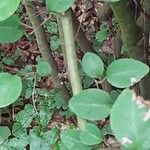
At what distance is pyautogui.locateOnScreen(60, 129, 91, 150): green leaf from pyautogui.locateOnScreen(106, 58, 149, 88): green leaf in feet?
0.27

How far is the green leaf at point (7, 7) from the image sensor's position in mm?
482

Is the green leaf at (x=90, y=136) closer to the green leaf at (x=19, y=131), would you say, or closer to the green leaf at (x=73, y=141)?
the green leaf at (x=73, y=141)

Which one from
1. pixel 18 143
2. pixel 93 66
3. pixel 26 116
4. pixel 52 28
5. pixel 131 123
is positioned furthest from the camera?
pixel 52 28

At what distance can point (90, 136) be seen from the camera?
51cm

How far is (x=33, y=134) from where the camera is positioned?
1652 millimetres

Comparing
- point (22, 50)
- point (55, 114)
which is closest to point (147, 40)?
point (55, 114)

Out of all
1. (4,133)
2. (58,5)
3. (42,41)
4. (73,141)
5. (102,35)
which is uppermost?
(58,5)

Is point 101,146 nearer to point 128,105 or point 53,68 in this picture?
point 128,105

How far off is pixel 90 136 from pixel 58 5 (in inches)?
7.1

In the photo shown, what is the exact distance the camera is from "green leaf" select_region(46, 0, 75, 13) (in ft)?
Answer: 1.84

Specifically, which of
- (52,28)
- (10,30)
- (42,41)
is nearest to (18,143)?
(42,41)

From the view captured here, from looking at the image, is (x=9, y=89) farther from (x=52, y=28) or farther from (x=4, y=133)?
(x=52, y=28)

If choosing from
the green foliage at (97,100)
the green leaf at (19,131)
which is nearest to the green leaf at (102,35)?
the green leaf at (19,131)

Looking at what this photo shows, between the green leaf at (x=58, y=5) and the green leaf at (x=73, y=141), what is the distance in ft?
0.54
